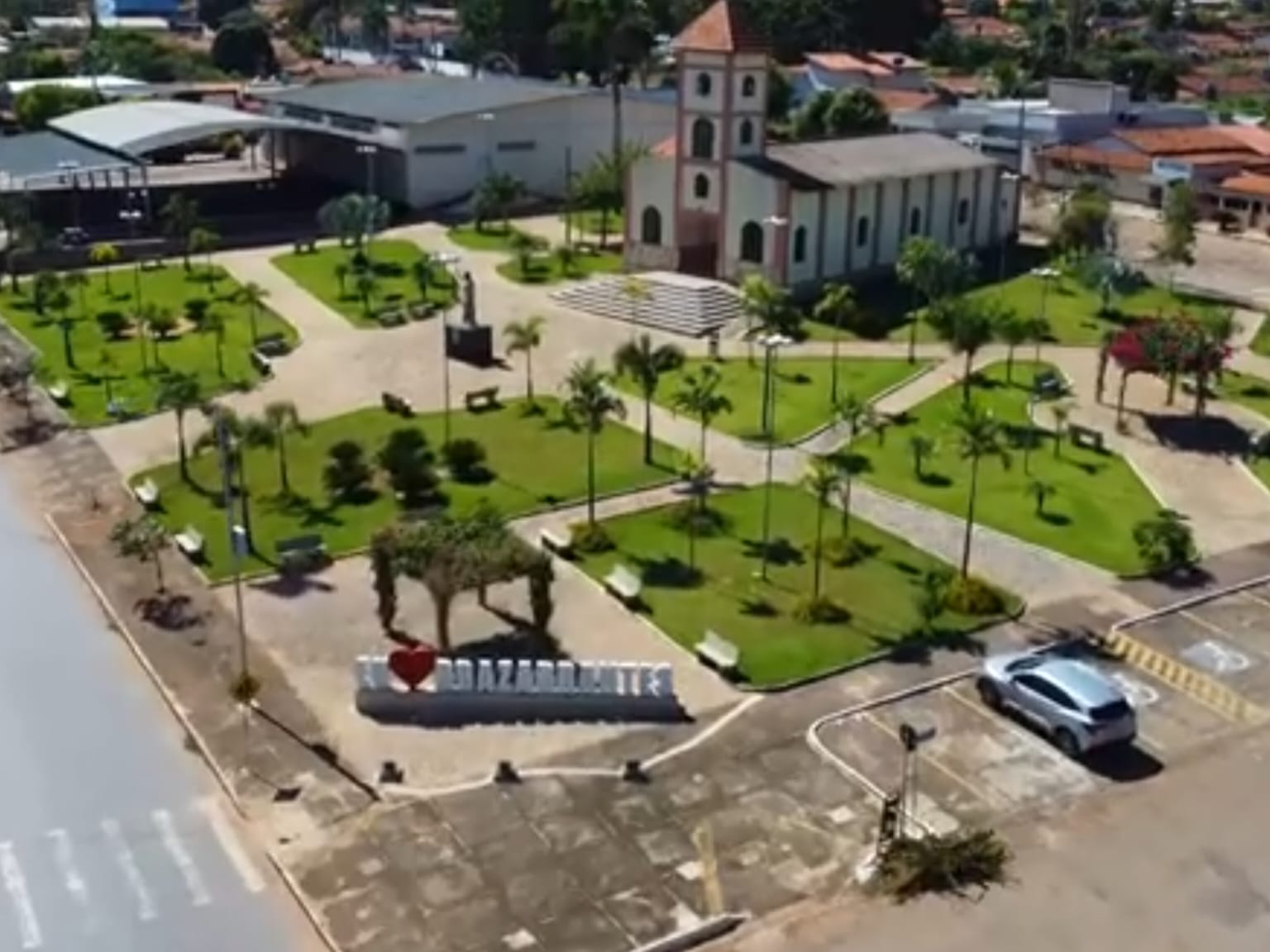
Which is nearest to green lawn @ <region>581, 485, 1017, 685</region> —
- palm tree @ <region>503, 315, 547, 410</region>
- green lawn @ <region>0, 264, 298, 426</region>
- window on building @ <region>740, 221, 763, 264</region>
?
palm tree @ <region>503, 315, 547, 410</region>

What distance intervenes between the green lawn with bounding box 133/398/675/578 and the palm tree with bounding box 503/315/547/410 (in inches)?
57.9

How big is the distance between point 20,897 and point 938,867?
13.3 meters

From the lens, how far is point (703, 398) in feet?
124

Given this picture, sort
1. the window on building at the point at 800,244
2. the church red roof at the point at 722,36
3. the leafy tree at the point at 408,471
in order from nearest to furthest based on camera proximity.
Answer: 1. the leafy tree at the point at 408,471
2. the window on building at the point at 800,244
3. the church red roof at the point at 722,36

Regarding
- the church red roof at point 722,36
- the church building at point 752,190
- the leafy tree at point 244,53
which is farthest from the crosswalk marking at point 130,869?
the leafy tree at point 244,53

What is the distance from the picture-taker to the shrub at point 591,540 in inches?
1357

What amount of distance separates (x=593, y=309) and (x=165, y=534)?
79.9 ft

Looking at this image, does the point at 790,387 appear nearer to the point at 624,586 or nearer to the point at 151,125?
the point at 624,586

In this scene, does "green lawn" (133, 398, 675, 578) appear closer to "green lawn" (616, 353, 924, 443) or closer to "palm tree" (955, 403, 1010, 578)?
"green lawn" (616, 353, 924, 443)

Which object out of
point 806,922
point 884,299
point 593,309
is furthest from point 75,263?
point 806,922

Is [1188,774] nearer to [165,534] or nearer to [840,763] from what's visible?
[840,763]

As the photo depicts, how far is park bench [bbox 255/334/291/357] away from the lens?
165 feet

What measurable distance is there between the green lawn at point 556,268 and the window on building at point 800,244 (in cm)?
827

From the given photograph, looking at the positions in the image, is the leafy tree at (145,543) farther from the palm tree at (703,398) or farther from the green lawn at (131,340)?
the palm tree at (703,398)
